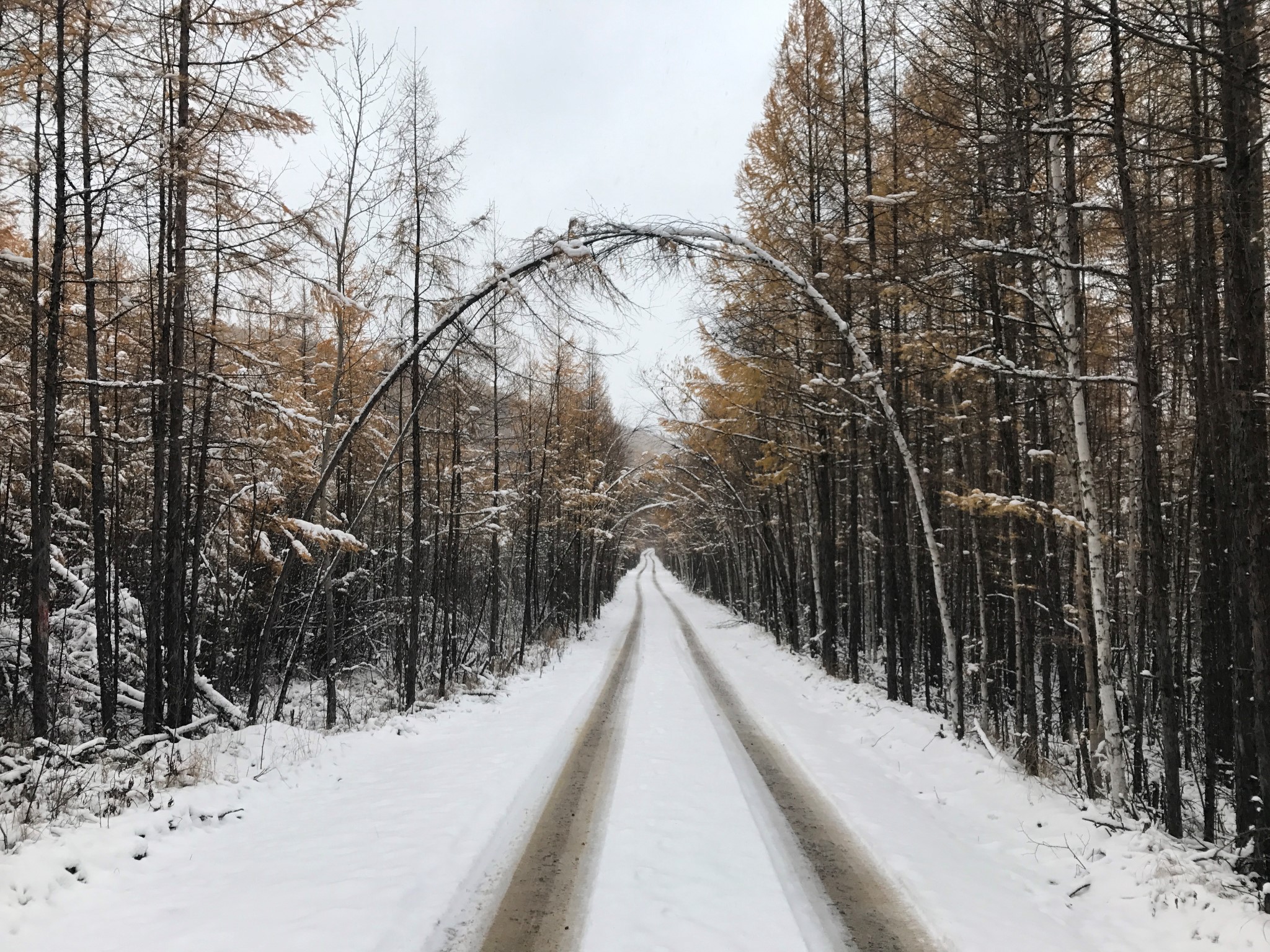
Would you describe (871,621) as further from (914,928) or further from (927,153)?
(914,928)

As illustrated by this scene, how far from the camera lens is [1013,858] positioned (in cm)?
547

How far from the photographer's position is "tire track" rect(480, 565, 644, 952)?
153 inches

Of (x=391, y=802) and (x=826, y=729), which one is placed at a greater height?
(x=391, y=802)

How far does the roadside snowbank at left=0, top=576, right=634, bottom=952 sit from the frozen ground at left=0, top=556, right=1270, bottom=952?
2 cm

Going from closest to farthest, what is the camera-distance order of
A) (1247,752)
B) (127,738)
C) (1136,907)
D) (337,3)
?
(1136,907) < (1247,752) < (337,3) < (127,738)

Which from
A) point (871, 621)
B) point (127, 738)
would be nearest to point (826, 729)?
point (127, 738)

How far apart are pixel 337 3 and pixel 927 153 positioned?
7.53m

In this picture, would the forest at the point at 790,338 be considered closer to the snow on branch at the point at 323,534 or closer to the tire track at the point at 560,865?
the snow on branch at the point at 323,534

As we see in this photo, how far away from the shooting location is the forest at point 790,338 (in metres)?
6.05

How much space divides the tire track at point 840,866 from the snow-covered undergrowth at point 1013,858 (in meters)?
0.16

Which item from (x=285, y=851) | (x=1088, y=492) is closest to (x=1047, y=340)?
(x=1088, y=492)

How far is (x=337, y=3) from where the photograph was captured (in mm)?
7438

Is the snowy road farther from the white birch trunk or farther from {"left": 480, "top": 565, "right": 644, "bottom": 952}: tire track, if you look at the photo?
the white birch trunk

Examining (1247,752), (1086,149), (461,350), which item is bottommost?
(1247,752)
